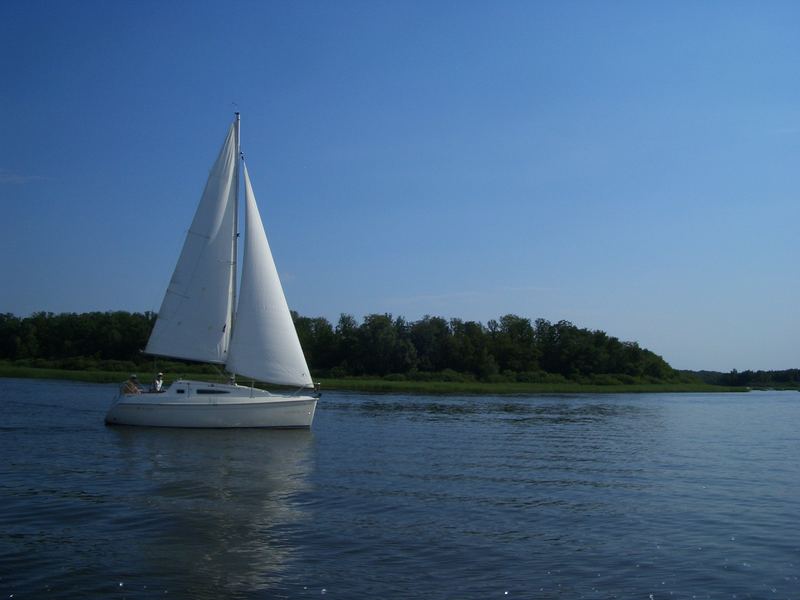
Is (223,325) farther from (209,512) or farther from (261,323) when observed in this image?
(209,512)

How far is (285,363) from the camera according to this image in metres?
35.2

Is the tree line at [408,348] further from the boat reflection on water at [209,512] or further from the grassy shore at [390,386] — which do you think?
the boat reflection on water at [209,512]

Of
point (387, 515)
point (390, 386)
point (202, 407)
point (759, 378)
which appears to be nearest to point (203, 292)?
point (202, 407)

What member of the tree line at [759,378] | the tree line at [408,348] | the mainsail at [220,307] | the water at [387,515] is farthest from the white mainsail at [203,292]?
the tree line at [759,378]

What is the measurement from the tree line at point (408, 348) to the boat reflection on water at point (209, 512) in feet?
238

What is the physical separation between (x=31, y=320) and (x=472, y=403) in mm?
84214

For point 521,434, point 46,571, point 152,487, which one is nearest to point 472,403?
point 521,434

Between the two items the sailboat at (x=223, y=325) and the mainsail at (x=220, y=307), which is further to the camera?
the mainsail at (x=220, y=307)

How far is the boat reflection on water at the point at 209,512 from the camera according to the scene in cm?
1248

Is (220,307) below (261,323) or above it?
above

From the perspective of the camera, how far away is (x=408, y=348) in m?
106

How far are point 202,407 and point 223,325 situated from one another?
12.1ft

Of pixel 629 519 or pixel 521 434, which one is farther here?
pixel 521 434

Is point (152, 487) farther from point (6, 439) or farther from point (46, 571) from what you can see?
point (6, 439)
